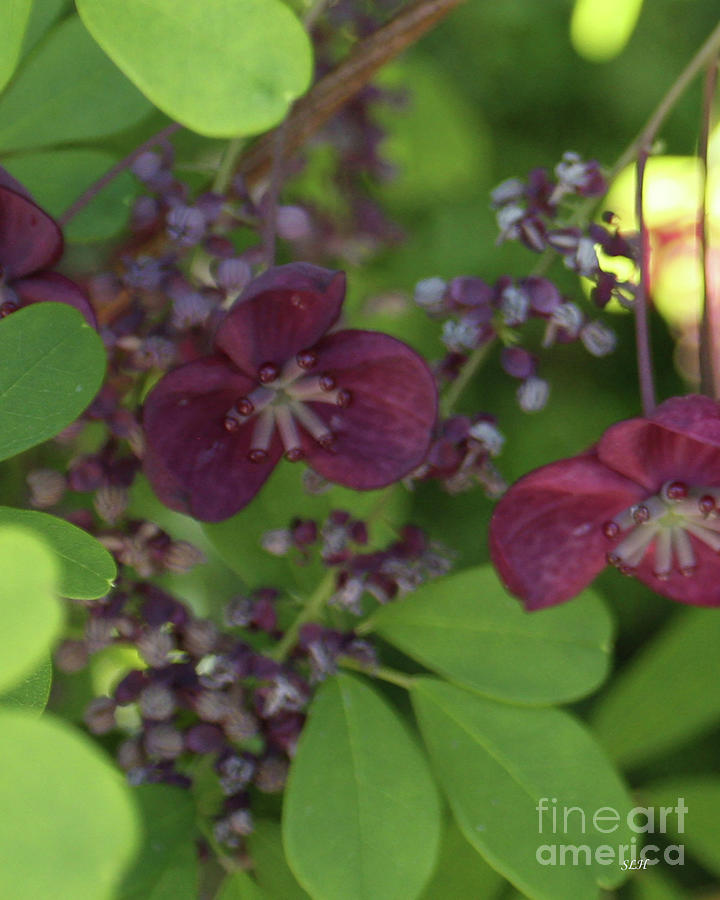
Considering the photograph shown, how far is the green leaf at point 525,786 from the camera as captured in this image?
0.99 m

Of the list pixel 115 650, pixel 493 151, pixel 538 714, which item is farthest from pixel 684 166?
pixel 115 650

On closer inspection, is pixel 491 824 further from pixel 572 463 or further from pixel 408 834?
pixel 572 463

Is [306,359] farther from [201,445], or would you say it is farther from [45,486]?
[45,486]

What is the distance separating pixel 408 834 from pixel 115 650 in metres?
0.68

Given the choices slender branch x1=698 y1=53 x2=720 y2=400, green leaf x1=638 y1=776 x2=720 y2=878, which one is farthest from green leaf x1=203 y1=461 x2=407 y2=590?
green leaf x1=638 y1=776 x2=720 y2=878

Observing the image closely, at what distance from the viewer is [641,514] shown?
3.64 ft

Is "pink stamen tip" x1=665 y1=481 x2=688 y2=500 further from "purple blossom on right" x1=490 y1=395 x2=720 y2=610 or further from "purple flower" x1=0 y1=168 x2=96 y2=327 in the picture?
"purple flower" x1=0 y1=168 x2=96 y2=327

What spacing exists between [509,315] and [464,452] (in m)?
0.14

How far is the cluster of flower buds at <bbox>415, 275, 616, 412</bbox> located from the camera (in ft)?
3.45

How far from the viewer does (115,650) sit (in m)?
1.51

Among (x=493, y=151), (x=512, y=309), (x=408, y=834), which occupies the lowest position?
(x=493, y=151)

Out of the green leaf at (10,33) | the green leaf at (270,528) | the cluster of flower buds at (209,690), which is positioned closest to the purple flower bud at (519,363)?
the green leaf at (270,528)

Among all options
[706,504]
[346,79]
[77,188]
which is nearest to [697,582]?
[706,504]

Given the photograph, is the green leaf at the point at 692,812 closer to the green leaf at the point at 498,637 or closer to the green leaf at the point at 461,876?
the green leaf at the point at 461,876
